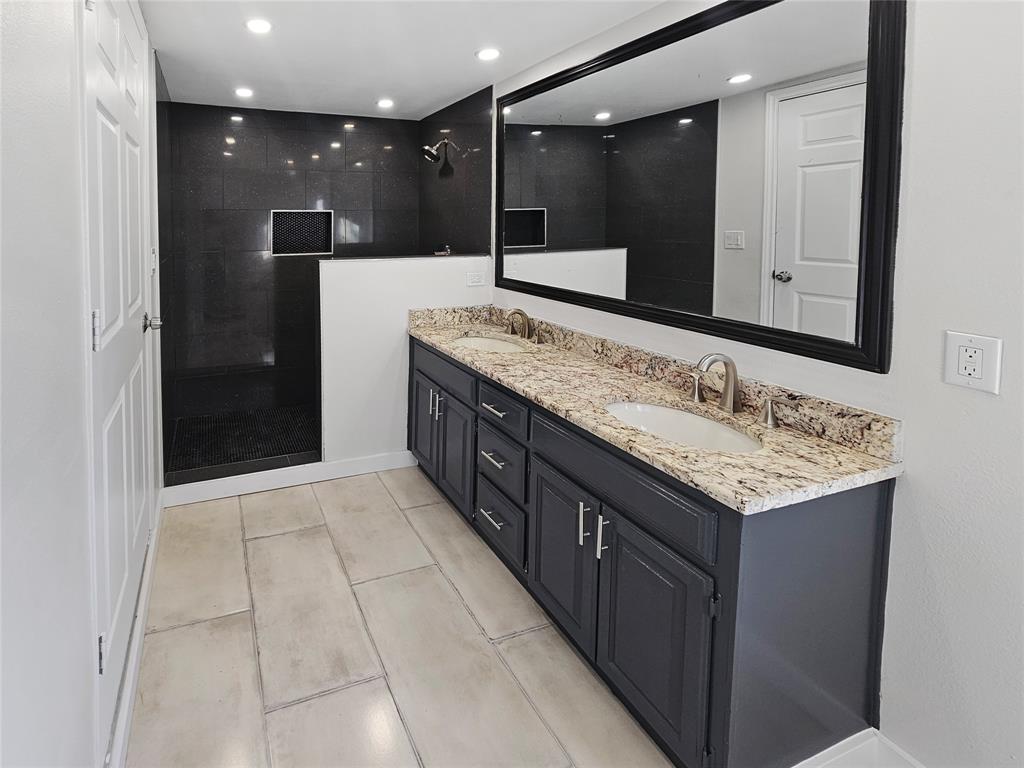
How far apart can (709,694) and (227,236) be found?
4.17m

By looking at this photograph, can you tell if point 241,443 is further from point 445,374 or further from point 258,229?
point 445,374

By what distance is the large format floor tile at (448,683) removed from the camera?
1901 mm

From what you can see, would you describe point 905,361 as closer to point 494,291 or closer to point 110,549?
point 110,549

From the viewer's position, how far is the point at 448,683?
2174mm

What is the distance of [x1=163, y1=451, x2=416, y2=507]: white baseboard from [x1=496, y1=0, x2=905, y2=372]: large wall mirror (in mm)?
1455

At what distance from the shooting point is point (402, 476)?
391 centimetres

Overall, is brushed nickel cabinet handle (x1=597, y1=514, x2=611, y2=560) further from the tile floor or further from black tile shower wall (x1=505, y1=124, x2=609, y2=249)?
black tile shower wall (x1=505, y1=124, x2=609, y2=249)

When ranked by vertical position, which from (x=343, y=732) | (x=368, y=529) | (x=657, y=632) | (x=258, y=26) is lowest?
(x=343, y=732)

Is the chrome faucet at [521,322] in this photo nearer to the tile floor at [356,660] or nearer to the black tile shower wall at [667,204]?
the black tile shower wall at [667,204]

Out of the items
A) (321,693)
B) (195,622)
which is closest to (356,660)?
(321,693)

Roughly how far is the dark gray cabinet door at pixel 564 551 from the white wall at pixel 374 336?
1.68 meters

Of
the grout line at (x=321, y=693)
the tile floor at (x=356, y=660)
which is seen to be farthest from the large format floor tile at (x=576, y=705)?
the grout line at (x=321, y=693)

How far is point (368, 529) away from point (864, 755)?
2.15 meters

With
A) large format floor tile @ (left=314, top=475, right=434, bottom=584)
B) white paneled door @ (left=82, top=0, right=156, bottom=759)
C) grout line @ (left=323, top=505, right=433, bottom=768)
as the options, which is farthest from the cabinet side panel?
large format floor tile @ (left=314, top=475, right=434, bottom=584)
